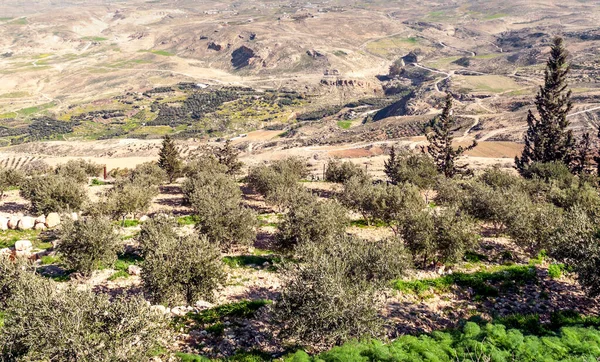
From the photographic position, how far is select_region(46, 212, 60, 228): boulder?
31656 millimetres

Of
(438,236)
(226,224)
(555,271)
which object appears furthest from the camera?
(226,224)

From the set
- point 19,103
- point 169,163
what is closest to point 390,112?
point 169,163

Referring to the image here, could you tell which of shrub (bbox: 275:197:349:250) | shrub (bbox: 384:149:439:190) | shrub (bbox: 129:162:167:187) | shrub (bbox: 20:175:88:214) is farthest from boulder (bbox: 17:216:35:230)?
shrub (bbox: 384:149:439:190)

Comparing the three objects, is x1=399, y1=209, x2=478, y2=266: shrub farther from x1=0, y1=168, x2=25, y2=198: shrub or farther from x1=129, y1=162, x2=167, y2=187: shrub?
x1=0, y1=168, x2=25, y2=198: shrub

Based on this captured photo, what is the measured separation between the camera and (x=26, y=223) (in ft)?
102

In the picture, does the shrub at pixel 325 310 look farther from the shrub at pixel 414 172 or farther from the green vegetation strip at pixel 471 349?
the shrub at pixel 414 172

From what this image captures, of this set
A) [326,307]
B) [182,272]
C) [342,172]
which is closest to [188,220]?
[182,272]

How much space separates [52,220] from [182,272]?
69.6 feet

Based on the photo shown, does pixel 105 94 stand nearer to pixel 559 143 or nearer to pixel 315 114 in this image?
pixel 315 114

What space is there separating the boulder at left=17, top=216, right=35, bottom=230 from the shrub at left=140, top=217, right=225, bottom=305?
786 inches

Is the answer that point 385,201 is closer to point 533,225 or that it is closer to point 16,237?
point 533,225

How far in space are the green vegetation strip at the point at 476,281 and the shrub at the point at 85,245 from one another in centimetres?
1741

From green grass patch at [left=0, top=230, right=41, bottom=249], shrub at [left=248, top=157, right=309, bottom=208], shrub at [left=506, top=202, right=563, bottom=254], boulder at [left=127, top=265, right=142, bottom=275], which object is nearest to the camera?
boulder at [left=127, top=265, right=142, bottom=275]

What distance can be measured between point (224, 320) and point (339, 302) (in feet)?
22.6
